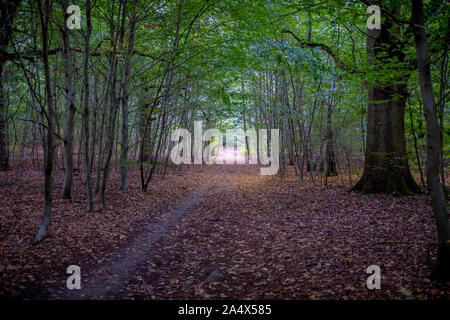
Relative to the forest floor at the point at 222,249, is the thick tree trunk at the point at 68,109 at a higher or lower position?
higher

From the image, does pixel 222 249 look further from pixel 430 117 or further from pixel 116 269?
pixel 430 117

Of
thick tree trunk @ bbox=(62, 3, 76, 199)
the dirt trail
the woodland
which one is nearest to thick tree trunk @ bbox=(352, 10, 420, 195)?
the woodland

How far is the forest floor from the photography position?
394cm

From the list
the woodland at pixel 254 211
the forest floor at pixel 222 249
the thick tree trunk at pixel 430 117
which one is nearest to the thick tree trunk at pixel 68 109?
the woodland at pixel 254 211

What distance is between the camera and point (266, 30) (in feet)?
30.0

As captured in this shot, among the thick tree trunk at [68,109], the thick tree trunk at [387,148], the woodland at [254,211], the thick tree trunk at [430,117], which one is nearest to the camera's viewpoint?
the thick tree trunk at [430,117]

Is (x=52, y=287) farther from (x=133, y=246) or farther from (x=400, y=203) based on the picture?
(x=400, y=203)

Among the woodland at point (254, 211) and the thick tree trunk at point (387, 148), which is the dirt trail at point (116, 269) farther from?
the thick tree trunk at point (387, 148)

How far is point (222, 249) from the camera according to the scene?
19.5 ft

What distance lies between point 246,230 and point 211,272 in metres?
2.53

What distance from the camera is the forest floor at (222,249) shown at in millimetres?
3938

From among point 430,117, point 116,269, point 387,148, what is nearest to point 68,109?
point 116,269

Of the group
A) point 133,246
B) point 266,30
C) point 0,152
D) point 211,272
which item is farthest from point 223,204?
point 0,152

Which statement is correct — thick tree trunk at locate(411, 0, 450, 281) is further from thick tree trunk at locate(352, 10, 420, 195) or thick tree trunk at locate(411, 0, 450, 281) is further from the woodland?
thick tree trunk at locate(352, 10, 420, 195)
